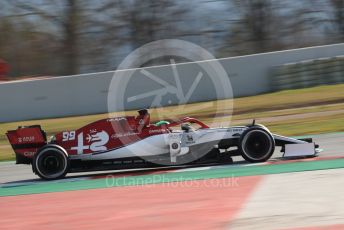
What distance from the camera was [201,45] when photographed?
35938 mm

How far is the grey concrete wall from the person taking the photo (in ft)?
80.4

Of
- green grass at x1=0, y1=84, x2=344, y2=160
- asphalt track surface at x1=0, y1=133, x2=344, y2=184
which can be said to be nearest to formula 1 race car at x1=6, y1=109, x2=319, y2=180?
asphalt track surface at x1=0, y1=133, x2=344, y2=184

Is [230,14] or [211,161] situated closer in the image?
[211,161]

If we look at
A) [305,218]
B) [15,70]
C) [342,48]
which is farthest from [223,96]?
[305,218]

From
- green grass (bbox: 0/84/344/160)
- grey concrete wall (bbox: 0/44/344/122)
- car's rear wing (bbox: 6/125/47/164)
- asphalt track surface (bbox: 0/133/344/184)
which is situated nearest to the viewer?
car's rear wing (bbox: 6/125/47/164)

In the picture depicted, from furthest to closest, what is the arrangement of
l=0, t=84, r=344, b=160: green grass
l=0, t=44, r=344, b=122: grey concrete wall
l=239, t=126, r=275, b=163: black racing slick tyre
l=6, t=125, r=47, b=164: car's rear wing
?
l=0, t=44, r=344, b=122: grey concrete wall, l=0, t=84, r=344, b=160: green grass, l=6, t=125, r=47, b=164: car's rear wing, l=239, t=126, r=275, b=163: black racing slick tyre

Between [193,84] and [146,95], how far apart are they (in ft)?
6.76

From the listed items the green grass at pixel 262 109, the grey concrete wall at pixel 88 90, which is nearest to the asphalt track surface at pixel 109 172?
the green grass at pixel 262 109

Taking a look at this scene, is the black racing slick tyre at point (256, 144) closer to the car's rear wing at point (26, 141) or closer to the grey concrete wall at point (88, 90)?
the car's rear wing at point (26, 141)

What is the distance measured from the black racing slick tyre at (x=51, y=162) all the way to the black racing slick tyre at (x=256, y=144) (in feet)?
10.0

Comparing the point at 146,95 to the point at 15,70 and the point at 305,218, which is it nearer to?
the point at 15,70

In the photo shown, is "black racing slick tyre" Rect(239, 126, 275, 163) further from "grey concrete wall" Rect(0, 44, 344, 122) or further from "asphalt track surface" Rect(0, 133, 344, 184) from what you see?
"grey concrete wall" Rect(0, 44, 344, 122)

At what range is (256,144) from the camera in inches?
440

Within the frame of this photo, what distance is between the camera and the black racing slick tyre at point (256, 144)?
1105 cm
